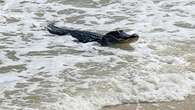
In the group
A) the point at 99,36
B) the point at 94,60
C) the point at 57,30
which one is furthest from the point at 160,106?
the point at 57,30

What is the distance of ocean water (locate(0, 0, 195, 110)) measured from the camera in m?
5.25

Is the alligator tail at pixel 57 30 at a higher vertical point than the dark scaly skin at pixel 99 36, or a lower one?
lower

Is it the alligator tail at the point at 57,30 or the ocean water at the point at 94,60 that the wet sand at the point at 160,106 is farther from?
the alligator tail at the point at 57,30

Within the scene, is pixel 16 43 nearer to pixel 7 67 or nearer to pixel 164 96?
pixel 7 67

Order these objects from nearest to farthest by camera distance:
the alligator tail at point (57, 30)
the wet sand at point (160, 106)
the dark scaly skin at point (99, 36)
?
the wet sand at point (160, 106) → the dark scaly skin at point (99, 36) → the alligator tail at point (57, 30)

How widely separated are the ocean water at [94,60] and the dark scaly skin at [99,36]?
0.10 meters

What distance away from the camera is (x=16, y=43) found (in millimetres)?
7449

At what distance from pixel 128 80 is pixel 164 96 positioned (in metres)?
0.60

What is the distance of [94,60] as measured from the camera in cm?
655

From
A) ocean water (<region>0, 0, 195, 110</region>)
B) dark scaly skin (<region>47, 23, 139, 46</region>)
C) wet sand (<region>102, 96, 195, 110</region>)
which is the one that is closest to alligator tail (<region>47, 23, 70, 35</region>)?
dark scaly skin (<region>47, 23, 139, 46</region>)

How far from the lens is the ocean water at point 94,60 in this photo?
207 inches

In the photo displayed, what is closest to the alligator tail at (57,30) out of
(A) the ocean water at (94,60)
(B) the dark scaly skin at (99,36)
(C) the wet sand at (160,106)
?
(B) the dark scaly skin at (99,36)

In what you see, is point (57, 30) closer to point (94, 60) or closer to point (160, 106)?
point (94, 60)

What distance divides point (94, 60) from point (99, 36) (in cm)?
111
